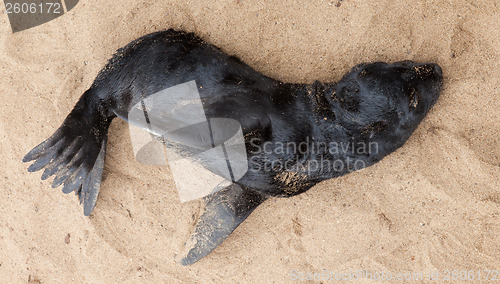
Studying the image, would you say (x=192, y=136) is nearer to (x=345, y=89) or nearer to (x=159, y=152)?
(x=345, y=89)

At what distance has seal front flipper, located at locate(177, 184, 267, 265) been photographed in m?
3.74

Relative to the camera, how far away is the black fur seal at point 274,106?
9.93 feet

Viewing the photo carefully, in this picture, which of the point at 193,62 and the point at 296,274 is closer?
the point at 193,62

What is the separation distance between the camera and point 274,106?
3.13 metres

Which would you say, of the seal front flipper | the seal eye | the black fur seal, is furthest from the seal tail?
the seal eye

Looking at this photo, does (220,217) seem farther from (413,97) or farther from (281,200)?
(413,97)

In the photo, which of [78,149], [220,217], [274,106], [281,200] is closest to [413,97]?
[274,106]

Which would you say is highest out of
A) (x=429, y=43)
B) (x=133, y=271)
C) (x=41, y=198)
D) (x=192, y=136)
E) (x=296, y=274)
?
(x=192, y=136)

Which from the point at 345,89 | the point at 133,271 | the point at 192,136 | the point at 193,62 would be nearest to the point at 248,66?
the point at 193,62

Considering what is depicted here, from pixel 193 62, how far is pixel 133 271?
104 inches

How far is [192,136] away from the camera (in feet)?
8.14

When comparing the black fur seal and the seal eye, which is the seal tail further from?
the seal eye

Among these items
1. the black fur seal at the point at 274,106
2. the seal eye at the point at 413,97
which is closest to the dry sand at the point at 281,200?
the black fur seal at the point at 274,106

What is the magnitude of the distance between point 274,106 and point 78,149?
6.63 feet
